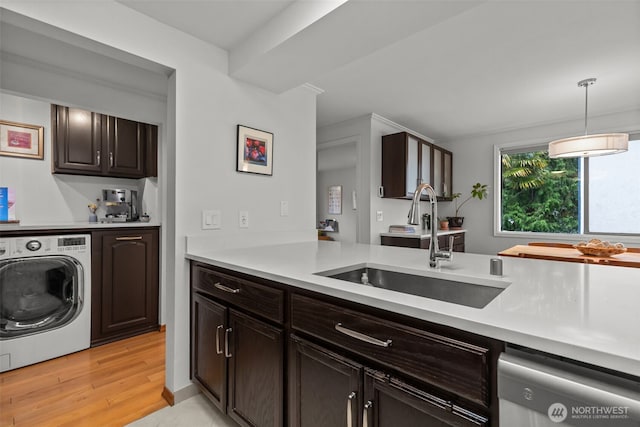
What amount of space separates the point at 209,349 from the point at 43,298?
1680mm

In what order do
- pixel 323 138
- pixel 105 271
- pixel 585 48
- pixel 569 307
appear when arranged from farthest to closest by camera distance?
1. pixel 323 138
2. pixel 105 271
3. pixel 585 48
4. pixel 569 307

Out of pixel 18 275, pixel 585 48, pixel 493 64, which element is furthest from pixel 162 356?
pixel 585 48

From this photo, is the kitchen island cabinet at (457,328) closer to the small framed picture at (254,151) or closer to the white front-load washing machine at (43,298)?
the small framed picture at (254,151)

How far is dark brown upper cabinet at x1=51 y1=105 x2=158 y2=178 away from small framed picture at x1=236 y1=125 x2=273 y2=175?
151 cm

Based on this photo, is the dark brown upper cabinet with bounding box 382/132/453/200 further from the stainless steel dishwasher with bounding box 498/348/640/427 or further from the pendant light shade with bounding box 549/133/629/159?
the stainless steel dishwasher with bounding box 498/348/640/427

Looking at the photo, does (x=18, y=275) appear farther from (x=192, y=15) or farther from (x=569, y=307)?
(x=569, y=307)

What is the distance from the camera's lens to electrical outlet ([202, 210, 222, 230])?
1.91 m

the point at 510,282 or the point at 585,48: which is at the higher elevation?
the point at 585,48

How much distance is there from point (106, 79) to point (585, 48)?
366 centimetres

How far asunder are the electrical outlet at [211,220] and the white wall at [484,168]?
13.0 ft

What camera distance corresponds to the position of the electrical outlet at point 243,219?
2.10 m

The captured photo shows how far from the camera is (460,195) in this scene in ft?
15.4

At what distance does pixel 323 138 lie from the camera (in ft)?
13.6

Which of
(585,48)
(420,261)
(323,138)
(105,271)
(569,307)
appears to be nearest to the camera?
(569,307)
